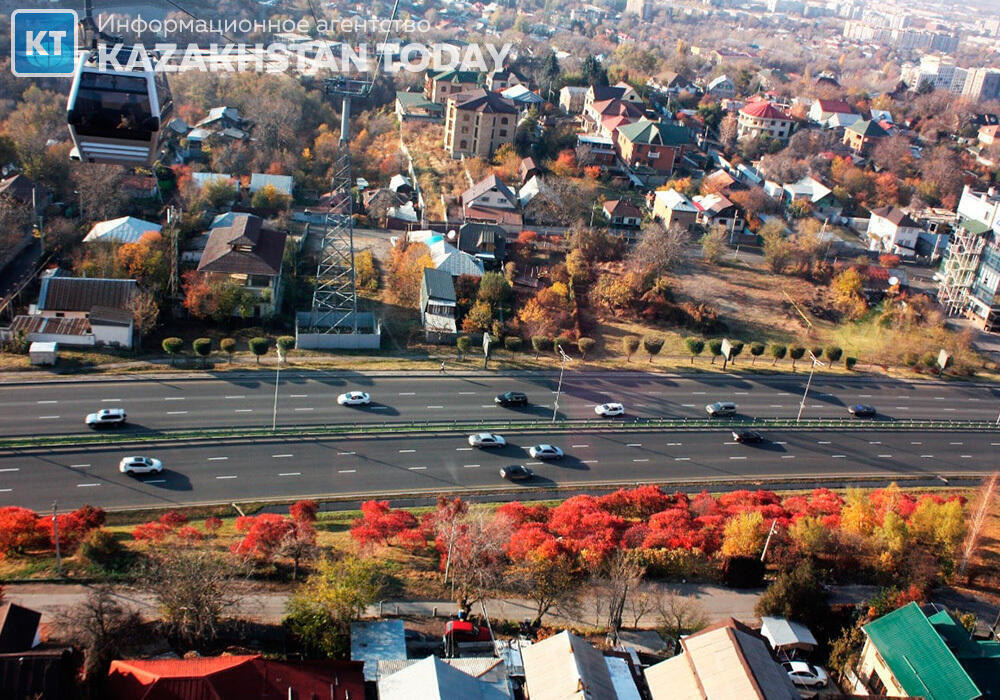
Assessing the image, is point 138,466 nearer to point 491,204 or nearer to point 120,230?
point 120,230

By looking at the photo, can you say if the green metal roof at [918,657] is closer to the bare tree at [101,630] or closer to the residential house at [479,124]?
the bare tree at [101,630]

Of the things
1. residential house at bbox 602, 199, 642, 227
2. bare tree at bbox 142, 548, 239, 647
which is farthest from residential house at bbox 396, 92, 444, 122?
bare tree at bbox 142, 548, 239, 647

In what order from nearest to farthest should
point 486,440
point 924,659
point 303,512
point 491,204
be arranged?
point 924,659
point 303,512
point 486,440
point 491,204

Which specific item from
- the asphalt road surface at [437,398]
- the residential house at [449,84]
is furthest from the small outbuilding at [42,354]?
the residential house at [449,84]

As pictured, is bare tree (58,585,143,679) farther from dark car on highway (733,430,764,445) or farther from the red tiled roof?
the red tiled roof

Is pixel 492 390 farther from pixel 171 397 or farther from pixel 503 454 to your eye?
pixel 171 397

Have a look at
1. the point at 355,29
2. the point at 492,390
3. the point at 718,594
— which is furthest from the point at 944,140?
the point at 718,594

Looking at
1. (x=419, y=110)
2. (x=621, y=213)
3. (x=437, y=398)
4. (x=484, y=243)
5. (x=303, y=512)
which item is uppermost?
(x=419, y=110)

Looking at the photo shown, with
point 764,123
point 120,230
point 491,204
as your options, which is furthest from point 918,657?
point 764,123
